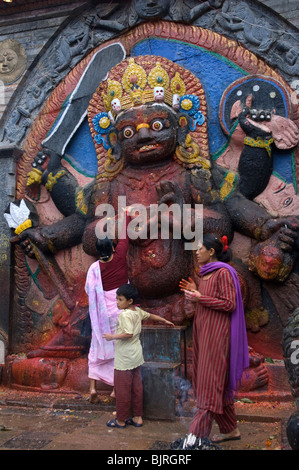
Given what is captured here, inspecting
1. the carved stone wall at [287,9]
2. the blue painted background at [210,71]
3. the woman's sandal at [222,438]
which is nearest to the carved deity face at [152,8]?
the blue painted background at [210,71]

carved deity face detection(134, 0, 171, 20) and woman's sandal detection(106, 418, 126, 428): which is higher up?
carved deity face detection(134, 0, 171, 20)

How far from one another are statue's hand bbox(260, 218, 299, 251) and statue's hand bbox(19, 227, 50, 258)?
2887mm

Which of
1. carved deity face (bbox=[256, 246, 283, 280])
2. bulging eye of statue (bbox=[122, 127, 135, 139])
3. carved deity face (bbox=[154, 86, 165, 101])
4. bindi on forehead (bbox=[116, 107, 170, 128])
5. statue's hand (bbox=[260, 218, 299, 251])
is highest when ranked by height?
carved deity face (bbox=[154, 86, 165, 101])

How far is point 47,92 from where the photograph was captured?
6676 millimetres

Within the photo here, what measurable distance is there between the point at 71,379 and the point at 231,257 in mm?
2343

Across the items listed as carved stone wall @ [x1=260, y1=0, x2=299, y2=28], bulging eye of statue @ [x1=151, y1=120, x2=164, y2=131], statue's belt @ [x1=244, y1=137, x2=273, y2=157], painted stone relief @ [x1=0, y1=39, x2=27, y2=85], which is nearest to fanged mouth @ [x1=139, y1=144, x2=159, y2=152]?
bulging eye of statue @ [x1=151, y1=120, x2=164, y2=131]

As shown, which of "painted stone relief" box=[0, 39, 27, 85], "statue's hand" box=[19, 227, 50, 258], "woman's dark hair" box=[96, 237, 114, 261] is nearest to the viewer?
"woman's dark hair" box=[96, 237, 114, 261]

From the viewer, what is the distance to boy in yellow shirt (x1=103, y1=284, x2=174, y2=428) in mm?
3986

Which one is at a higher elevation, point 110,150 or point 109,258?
point 110,150

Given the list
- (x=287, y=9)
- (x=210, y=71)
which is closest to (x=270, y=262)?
(x=210, y=71)

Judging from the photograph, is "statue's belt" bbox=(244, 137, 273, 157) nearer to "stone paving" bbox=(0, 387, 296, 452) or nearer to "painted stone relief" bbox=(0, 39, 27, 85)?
"stone paving" bbox=(0, 387, 296, 452)

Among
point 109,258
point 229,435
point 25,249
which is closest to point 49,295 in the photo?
point 25,249

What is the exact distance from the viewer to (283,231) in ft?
16.6

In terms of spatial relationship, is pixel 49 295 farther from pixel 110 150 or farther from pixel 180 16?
pixel 180 16
